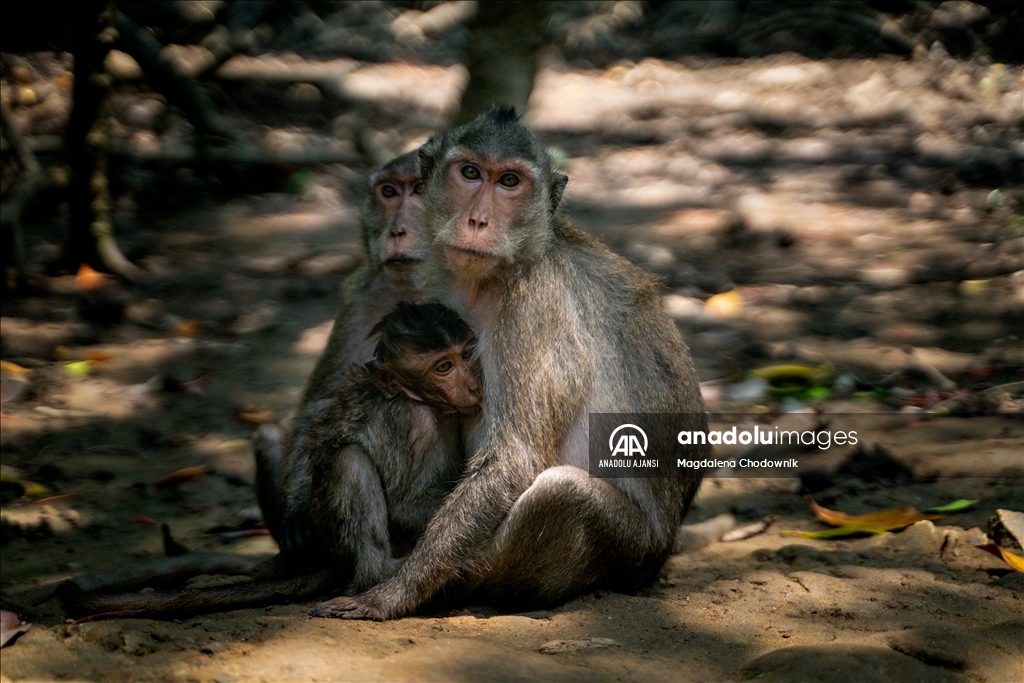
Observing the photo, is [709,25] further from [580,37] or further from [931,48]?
[931,48]

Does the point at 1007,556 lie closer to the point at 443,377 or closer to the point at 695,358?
the point at 443,377

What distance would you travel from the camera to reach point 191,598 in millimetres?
3834

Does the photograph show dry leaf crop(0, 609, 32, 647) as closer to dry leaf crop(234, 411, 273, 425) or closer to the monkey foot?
the monkey foot

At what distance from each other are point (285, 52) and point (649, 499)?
10.2m

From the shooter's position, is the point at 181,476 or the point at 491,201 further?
the point at 181,476

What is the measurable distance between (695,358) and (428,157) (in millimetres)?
3083

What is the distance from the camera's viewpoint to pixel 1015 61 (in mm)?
9609

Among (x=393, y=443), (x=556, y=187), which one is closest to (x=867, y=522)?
(x=556, y=187)

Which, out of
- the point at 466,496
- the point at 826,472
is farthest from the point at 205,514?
the point at 826,472

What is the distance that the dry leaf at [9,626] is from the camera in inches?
124

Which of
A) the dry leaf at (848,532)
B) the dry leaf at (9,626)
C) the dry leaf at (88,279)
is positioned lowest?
the dry leaf at (848,532)

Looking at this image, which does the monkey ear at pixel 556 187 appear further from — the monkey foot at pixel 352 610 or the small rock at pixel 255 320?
the small rock at pixel 255 320

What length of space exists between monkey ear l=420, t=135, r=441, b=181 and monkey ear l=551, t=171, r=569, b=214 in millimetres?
503

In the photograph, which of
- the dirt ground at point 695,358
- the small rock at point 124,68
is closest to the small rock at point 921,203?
the dirt ground at point 695,358
